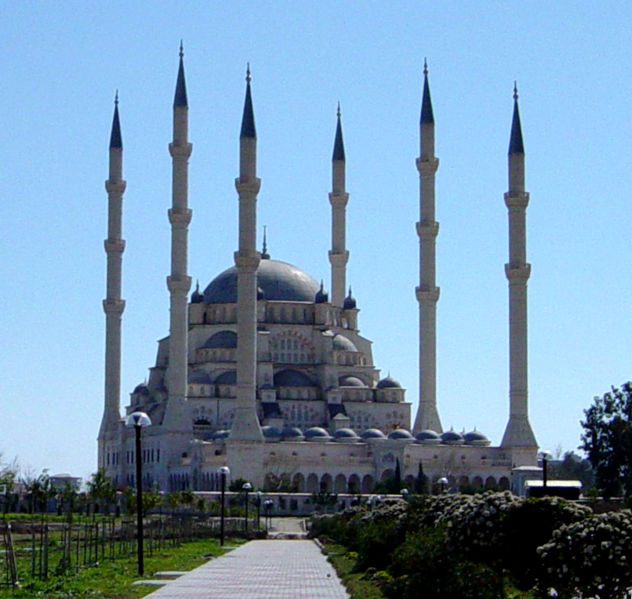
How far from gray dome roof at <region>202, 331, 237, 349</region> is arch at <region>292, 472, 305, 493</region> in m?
12.6

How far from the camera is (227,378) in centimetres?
8025

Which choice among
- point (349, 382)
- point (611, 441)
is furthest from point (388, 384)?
point (611, 441)

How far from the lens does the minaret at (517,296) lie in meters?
69.8

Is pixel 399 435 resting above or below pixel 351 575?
above

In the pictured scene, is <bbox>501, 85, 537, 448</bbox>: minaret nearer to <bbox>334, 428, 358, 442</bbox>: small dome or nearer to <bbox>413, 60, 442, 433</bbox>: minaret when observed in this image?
<bbox>413, 60, 442, 433</bbox>: minaret

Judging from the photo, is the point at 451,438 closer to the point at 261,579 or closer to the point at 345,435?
the point at 345,435

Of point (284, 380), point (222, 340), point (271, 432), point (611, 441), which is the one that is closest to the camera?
point (611, 441)

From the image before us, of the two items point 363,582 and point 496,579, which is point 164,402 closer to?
point 363,582

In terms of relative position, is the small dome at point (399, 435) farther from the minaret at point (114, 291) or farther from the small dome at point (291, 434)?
the minaret at point (114, 291)

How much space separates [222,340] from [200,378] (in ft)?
14.5

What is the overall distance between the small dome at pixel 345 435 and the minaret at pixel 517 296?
802cm

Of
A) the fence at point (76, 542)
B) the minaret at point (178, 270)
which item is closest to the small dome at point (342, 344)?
the minaret at point (178, 270)

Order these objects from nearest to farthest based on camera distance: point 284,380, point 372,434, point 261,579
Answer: point 261,579
point 372,434
point 284,380

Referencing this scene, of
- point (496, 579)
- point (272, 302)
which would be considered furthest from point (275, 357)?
point (496, 579)
